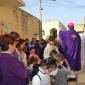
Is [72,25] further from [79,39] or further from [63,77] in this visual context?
[63,77]

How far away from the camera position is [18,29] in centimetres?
2542

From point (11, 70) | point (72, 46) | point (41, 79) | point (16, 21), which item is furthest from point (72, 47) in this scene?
point (16, 21)

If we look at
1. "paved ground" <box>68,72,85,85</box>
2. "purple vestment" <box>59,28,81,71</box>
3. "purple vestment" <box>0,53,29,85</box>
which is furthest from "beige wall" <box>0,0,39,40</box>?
"purple vestment" <box>0,53,29,85</box>

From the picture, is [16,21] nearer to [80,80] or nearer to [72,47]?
[72,47]

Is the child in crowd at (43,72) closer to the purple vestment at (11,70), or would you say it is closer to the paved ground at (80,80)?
the purple vestment at (11,70)

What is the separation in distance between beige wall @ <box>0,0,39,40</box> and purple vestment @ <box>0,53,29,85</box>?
13.5 meters

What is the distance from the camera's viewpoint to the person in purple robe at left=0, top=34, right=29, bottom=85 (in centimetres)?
663

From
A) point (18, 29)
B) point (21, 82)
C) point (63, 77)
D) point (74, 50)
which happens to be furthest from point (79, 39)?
point (18, 29)

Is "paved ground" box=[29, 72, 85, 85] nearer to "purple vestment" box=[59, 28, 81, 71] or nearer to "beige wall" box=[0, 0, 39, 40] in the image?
"purple vestment" box=[59, 28, 81, 71]

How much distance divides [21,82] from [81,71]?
23.3ft

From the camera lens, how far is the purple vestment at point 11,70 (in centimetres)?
663

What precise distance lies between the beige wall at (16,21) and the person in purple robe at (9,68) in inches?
527

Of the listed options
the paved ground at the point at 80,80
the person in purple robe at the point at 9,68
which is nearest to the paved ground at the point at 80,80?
the paved ground at the point at 80,80

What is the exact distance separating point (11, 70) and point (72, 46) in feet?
22.3
